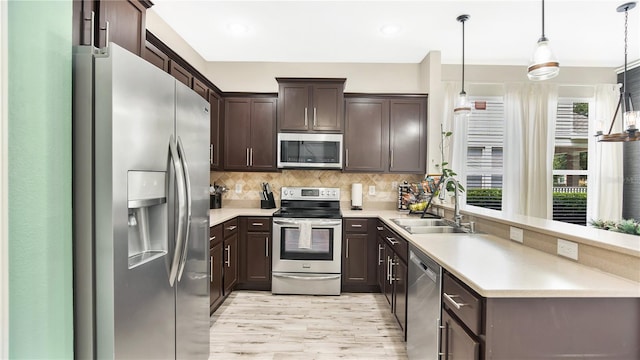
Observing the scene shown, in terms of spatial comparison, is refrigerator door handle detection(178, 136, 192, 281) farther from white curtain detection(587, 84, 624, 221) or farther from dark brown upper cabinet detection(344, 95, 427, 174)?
white curtain detection(587, 84, 624, 221)

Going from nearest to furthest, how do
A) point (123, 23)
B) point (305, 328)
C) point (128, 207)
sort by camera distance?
point (128, 207) → point (123, 23) → point (305, 328)

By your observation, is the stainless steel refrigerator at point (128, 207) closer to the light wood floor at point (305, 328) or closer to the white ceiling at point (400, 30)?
the light wood floor at point (305, 328)

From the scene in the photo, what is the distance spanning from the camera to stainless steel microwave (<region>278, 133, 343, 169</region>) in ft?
11.7

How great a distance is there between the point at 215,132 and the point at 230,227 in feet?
3.86

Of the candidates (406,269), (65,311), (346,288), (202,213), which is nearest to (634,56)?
(406,269)

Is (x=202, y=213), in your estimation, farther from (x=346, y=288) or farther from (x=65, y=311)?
(x=346, y=288)

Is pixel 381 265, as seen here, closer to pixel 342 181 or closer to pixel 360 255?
pixel 360 255

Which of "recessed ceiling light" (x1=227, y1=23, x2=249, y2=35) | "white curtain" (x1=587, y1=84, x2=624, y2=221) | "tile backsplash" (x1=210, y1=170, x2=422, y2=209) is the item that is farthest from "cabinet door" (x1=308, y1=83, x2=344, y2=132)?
"white curtain" (x1=587, y1=84, x2=624, y2=221)

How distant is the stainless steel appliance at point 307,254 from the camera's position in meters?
3.27

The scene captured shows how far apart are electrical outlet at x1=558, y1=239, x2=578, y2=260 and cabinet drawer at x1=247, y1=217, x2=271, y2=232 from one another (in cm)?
262

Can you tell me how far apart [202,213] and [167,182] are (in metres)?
0.44

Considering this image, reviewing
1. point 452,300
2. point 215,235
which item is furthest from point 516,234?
point 215,235

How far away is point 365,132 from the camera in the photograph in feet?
12.1

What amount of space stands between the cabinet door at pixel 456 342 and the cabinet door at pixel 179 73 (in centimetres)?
263
